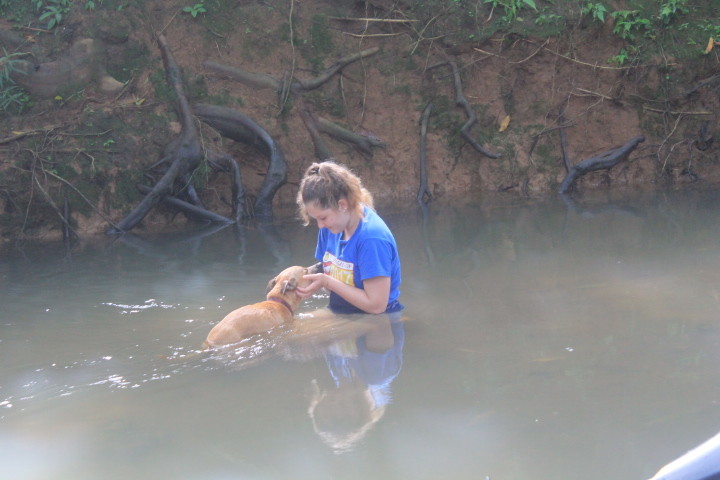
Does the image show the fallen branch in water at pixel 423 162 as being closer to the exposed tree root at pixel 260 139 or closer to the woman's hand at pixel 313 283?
the exposed tree root at pixel 260 139

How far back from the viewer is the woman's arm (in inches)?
198

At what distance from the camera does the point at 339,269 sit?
5234 mm

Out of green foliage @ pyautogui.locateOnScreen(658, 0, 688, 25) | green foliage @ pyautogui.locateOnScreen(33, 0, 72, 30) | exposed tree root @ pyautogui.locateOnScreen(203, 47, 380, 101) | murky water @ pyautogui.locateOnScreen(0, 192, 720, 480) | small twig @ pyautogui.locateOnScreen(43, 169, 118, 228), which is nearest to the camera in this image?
murky water @ pyautogui.locateOnScreen(0, 192, 720, 480)

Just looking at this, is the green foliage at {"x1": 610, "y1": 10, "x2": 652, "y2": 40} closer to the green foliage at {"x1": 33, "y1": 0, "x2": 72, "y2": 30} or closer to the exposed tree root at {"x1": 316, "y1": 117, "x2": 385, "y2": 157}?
the exposed tree root at {"x1": 316, "y1": 117, "x2": 385, "y2": 157}

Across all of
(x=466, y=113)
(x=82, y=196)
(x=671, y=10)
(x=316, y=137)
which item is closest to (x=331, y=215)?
(x=82, y=196)

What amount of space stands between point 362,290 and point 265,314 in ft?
2.27

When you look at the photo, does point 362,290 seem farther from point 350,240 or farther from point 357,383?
point 357,383

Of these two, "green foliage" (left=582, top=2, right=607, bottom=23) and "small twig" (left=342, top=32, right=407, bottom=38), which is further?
"small twig" (left=342, top=32, right=407, bottom=38)

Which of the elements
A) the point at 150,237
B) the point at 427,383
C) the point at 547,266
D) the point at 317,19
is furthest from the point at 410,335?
the point at 317,19

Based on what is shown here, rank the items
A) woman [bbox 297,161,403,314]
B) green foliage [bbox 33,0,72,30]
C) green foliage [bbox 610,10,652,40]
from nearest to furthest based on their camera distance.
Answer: woman [bbox 297,161,403,314] → green foliage [bbox 33,0,72,30] → green foliage [bbox 610,10,652,40]

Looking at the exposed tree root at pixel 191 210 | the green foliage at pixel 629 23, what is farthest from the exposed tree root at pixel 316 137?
the green foliage at pixel 629 23

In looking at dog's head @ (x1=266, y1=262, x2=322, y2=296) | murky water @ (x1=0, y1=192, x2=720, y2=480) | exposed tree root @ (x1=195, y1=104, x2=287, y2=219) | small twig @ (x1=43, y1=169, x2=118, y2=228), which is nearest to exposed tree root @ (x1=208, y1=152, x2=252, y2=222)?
exposed tree root @ (x1=195, y1=104, x2=287, y2=219)

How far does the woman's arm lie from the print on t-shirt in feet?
0.42

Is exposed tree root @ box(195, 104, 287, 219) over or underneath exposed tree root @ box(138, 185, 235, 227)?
over
